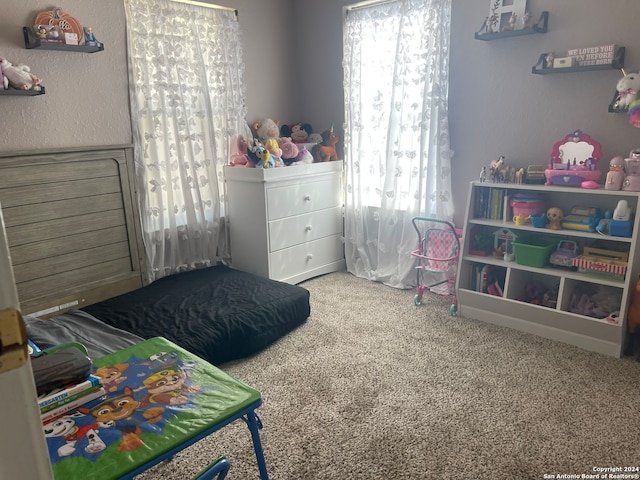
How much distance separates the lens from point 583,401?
7.03ft

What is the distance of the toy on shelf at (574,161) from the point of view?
262 cm

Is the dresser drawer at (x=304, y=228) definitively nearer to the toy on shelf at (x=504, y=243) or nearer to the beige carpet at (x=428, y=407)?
the beige carpet at (x=428, y=407)

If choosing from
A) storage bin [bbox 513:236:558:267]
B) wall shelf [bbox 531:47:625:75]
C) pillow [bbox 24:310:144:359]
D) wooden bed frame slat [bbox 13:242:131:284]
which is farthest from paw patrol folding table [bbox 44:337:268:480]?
wall shelf [bbox 531:47:625:75]

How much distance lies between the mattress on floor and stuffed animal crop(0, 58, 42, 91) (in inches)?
51.4

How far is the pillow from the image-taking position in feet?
7.58

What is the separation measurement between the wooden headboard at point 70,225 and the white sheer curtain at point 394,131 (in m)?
1.68

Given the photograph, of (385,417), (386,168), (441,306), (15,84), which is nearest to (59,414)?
(385,417)

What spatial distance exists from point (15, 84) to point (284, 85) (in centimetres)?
209

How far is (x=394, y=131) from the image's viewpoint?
3.47 meters

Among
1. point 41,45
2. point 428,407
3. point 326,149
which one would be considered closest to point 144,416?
point 428,407

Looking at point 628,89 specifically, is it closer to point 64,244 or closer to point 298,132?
point 298,132

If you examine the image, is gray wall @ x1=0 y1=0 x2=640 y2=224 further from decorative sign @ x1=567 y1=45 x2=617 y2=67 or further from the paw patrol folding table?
the paw patrol folding table

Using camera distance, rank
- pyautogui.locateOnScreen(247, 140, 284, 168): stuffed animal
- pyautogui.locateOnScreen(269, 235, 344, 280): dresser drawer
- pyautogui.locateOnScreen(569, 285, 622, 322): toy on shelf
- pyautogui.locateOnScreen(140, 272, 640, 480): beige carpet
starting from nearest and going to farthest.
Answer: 1. pyautogui.locateOnScreen(140, 272, 640, 480): beige carpet
2. pyautogui.locateOnScreen(569, 285, 622, 322): toy on shelf
3. pyautogui.locateOnScreen(247, 140, 284, 168): stuffed animal
4. pyautogui.locateOnScreen(269, 235, 344, 280): dresser drawer

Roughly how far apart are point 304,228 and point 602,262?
2028 mm
